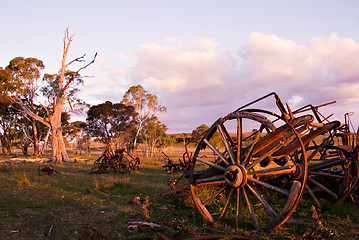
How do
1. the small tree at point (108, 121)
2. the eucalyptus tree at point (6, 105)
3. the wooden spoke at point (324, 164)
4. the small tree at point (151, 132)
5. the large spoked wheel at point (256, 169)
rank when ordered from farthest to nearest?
1. the small tree at point (151, 132)
2. the small tree at point (108, 121)
3. the eucalyptus tree at point (6, 105)
4. the wooden spoke at point (324, 164)
5. the large spoked wheel at point (256, 169)

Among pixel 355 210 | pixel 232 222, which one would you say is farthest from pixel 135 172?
pixel 355 210

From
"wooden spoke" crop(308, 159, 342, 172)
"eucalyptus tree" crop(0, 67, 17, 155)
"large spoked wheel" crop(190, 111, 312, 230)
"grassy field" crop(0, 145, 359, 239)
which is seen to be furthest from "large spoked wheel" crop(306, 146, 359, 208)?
"eucalyptus tree" crop(0, 67, 17, 155)

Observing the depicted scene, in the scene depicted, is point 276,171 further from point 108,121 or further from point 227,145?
point 108,121

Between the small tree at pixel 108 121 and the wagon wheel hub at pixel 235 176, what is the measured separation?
32.3 meters

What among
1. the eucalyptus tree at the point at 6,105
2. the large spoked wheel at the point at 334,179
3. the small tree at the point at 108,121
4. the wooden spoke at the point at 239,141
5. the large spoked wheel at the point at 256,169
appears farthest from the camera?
the small tree at the point at 108,121

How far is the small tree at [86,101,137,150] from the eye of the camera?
3612cm

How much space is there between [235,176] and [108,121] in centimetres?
3336

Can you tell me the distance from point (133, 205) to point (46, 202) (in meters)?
2.43

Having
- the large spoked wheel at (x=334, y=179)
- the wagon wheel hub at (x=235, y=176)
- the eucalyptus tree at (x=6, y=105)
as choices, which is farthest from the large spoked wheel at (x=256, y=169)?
the eucalyptus tree at (x=6, y=105)

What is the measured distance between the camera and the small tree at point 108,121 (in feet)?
119

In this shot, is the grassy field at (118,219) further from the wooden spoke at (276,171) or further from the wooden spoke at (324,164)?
the wooden spoke at (276,171)

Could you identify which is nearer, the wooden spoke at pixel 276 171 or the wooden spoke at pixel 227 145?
the wooden spoke at pixel 276 171

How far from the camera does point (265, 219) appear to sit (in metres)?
5.90

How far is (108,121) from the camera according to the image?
→ 36.6m
